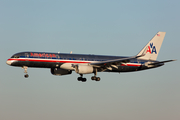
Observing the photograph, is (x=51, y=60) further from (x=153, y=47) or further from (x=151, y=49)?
(x=153, y=47)

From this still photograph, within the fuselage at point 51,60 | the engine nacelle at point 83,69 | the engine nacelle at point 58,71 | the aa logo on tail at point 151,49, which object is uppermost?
the aa logo on tail at point 151,49

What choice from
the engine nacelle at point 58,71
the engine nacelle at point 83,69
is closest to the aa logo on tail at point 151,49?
the engine nacelle at point 83,69

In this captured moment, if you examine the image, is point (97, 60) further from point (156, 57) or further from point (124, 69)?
point (156, 57)

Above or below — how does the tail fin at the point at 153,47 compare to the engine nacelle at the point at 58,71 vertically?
above

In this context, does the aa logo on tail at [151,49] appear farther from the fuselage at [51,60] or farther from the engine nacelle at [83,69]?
the engine nacelle at [83,69]

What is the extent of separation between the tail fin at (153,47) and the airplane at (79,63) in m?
0.74

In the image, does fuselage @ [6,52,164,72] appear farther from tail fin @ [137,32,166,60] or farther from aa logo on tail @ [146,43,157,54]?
aa logo on tail @ [146,43,157,54]

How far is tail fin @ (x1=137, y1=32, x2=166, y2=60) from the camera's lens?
70.7 m

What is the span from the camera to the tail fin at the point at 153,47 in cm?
7069

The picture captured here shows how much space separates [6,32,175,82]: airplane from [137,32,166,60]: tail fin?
74 cm

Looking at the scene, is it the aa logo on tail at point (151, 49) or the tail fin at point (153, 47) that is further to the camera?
the aa logo on tail at point (151, 49)

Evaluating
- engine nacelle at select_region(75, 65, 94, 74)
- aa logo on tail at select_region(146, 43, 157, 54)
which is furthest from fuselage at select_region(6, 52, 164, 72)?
aa logo on tail at select_region(146, 43, 157, 54)

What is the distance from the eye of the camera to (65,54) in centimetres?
6275

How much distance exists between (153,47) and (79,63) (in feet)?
63.3
